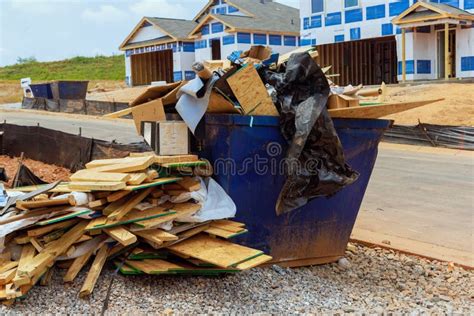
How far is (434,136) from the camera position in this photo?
15.6m

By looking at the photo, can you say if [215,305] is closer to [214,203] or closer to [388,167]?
[214,203]

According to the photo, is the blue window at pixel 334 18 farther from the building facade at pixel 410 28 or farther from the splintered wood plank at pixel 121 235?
the splintered wood plank at pixel 121 235

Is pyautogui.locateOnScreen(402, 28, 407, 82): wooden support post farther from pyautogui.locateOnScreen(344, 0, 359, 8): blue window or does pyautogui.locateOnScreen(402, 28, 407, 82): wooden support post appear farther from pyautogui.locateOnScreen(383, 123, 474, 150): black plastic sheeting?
pyautogui.locateOnScreen(383, 123, 474, 150): black plastic sheeting

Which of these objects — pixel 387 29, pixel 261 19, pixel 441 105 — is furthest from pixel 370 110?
pixel 261 19

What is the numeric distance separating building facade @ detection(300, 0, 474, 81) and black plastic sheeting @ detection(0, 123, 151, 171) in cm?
1754

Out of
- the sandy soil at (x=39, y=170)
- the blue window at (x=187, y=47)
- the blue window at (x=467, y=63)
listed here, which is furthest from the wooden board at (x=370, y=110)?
the blue window at (x=187, y=47)


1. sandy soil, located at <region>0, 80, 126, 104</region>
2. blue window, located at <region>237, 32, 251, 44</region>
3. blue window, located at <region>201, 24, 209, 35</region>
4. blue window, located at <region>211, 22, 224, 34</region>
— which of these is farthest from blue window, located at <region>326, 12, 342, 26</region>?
sandy soil, located at <region>0, 80, 126, 104</region>

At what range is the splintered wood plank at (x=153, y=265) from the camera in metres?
4.39

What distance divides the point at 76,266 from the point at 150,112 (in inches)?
60.7

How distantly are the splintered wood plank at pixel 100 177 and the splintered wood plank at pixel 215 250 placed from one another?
0.66 m

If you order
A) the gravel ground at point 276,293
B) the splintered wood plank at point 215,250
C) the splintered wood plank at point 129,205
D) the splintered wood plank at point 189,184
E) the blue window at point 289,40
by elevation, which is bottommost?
the gravel ground at point 276,293

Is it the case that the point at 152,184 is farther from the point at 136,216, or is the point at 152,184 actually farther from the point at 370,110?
the point at 370,110

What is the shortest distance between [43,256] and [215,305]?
52.5 inches

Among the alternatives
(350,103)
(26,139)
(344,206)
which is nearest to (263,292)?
(344,206)
